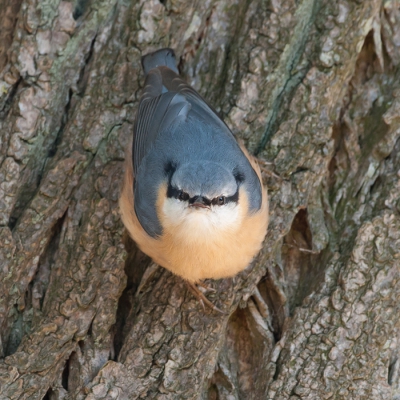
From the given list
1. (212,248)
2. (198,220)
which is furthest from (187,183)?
(212,248)

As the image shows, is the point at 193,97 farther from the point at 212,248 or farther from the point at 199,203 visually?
the point at 212,248

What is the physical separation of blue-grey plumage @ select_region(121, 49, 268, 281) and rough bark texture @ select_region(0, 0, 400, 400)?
0.65 feet

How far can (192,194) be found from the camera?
308 centimetres

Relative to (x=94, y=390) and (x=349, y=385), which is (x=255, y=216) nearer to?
(x=349, y=385)

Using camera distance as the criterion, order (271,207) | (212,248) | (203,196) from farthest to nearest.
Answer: (271,207) < (212,248) < (203,196)

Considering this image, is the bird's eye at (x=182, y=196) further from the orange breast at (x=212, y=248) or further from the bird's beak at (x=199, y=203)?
the orange breast at (x=212, y=248)

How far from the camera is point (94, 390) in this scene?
3.01 metres

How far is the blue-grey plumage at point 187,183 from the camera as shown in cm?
313

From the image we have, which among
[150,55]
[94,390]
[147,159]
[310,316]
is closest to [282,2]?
[150,55]

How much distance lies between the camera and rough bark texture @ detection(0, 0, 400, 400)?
3125 mm

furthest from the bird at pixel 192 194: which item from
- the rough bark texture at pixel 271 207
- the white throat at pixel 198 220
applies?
the rough bark texture at pixel 271 207

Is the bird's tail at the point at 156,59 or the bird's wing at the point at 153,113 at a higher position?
the bird's tail at the point at 156,59

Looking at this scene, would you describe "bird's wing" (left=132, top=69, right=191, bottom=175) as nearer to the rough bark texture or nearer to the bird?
the bird

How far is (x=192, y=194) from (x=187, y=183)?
70 millimetres
